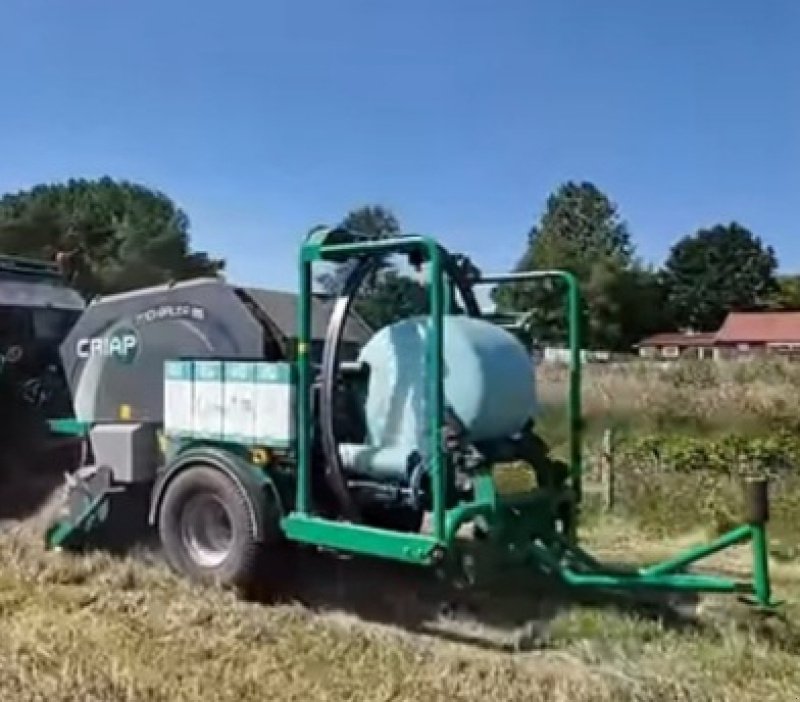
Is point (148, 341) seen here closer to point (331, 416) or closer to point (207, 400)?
point (207, 400)

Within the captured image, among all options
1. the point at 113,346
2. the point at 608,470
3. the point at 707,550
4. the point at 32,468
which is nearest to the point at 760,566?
the point at 707,550

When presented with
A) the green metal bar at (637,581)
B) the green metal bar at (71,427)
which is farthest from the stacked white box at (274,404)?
the green metal bar at (71,427)

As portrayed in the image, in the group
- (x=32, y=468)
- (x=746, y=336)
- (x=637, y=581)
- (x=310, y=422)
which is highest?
(x=746, y=336)

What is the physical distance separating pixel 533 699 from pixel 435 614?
62.7 inches

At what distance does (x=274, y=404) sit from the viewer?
18.7ft

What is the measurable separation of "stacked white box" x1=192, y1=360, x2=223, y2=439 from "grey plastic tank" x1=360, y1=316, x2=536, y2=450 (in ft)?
2.67

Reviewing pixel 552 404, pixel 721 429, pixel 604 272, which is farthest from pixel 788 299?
pixel 552 404

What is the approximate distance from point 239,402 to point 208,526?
73cm

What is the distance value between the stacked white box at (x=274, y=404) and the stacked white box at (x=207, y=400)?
0.94 ft

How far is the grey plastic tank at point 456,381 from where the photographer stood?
5363 mm

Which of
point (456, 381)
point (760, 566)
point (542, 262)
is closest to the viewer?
point (760, 566)

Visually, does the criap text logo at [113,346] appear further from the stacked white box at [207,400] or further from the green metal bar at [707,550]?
the green metal bar at [707,550]

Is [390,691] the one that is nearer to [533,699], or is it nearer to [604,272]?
[533,699]

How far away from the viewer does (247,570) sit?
5633 mm
